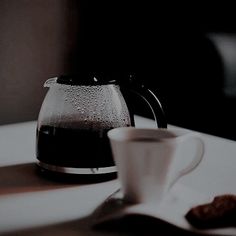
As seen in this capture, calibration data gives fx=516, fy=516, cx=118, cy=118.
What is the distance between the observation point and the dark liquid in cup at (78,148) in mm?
791

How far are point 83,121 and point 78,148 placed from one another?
0.21 feet

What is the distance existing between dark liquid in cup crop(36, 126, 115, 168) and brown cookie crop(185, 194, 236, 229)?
8.9 inches

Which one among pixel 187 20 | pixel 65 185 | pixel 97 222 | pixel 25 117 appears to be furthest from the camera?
pixel 25 117

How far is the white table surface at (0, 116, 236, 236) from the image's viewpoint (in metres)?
0.65

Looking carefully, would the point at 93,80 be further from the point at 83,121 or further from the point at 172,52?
the point at 172,52

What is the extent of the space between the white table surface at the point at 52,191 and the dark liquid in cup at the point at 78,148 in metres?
0.04

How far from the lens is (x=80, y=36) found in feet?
5.09

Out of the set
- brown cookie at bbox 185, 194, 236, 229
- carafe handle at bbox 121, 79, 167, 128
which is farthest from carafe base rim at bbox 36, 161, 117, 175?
brown cookie at bbox 185, 194, 236, 229

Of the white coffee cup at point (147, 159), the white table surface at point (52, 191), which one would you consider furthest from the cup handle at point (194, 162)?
the white table surface at point (52, 191)

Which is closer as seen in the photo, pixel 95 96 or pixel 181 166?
pixel 181 166

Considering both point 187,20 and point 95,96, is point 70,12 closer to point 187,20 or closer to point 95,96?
point 187,20

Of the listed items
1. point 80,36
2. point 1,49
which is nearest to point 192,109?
point 80,36

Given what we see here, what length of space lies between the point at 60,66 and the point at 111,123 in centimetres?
72

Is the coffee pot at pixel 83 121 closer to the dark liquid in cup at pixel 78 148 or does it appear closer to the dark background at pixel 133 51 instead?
the dark liquid in cup at pixel 78 148
